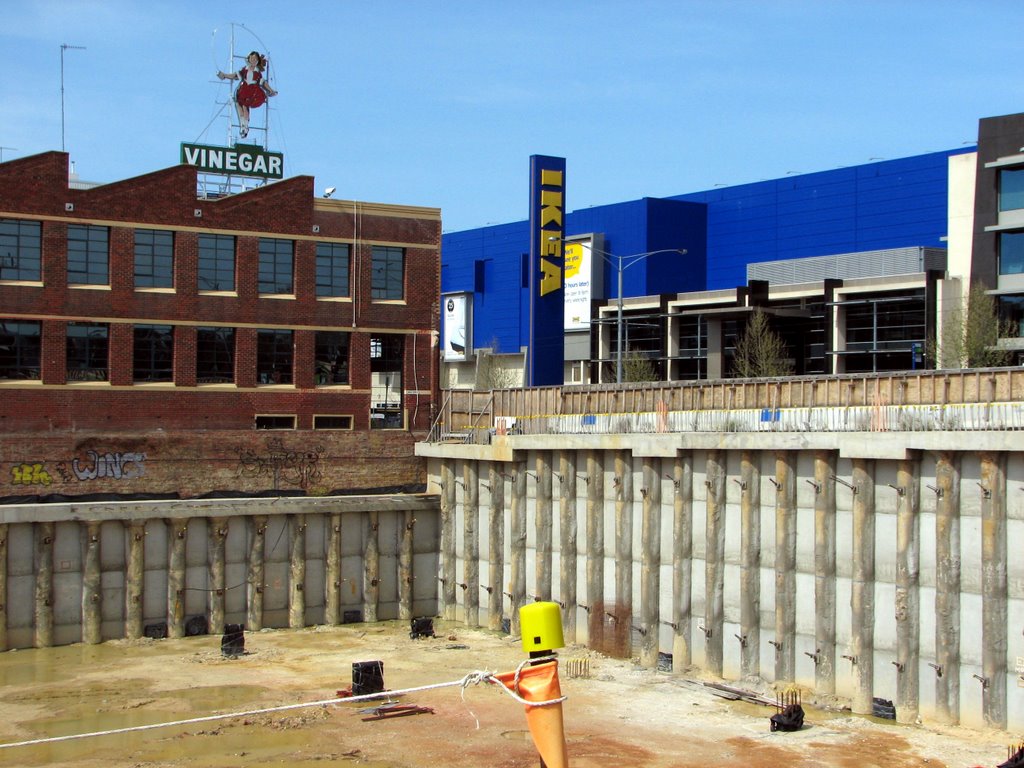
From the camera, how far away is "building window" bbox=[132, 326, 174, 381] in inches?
1825

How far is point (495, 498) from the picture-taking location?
42469 mm

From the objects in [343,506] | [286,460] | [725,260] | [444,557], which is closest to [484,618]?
[444,557]

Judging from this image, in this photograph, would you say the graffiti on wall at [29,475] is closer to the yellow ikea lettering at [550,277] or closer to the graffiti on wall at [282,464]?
the graffiti on wall at [282,464]

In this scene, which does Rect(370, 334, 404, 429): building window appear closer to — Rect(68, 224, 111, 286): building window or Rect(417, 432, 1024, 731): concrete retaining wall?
Rect(417, 432, 1024, 731): concrete retaining wall

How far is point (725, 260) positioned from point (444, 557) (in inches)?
2696

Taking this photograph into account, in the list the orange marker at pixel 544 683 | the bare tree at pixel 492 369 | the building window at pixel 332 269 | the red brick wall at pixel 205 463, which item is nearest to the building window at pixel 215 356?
the red brick wall at pixel 205 463

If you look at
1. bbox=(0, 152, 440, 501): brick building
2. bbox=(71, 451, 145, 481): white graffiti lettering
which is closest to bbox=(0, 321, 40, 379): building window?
bbox=(0, 152, 440, 501): brick building

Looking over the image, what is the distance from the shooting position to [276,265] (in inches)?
1912

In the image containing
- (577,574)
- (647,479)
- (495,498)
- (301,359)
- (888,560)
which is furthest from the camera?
(301,359)

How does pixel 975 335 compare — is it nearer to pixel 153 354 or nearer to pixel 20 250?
pixel 153 354

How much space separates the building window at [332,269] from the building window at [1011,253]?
42117 mm

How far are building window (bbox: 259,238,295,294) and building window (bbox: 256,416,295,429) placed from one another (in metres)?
5.12

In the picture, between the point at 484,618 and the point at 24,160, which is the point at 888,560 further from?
the point at 24,160

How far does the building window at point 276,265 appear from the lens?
48281mm
